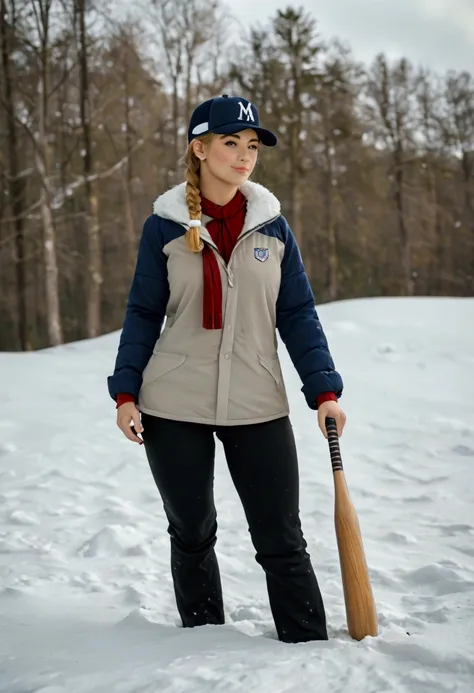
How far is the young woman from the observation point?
229 cm

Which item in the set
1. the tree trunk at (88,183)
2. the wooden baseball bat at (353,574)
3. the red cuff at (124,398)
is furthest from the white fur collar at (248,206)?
the tree trunk at (88,183)

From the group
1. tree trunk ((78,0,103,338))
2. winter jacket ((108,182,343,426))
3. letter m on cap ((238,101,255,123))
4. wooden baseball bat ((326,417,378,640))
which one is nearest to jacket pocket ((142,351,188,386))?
winter jacket ((108,182,343,426))

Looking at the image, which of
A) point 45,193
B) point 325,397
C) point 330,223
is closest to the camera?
point 325,397

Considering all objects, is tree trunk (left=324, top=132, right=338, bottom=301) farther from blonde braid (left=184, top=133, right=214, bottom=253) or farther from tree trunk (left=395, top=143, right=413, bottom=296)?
blonde braid (left=184, top=133, right=214, bottom=253)

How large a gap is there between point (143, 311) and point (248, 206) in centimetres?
49

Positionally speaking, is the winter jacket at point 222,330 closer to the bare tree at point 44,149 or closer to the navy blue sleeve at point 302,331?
the navy blue sleeve at point 302,331

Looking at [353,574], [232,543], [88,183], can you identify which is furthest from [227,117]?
[88,183]

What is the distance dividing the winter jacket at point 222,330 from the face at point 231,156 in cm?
11

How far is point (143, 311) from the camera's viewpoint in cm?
240

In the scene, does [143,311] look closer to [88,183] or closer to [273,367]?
[273,367]

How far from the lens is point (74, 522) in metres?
4.11

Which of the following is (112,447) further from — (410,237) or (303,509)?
(410,237)

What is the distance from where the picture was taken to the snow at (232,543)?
75.7 inches

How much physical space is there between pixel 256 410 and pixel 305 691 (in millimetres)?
845
